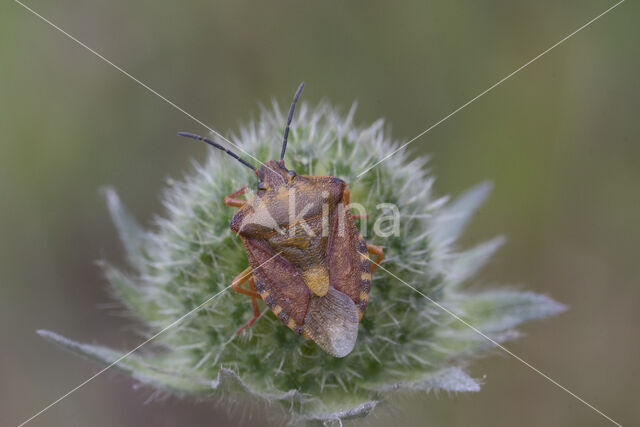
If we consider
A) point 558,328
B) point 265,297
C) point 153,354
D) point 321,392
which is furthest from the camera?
point 558,328

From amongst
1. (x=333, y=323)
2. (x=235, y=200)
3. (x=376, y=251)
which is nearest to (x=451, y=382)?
(x=333, y=323)

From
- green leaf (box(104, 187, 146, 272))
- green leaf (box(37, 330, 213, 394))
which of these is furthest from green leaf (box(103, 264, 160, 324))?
green leaf (box(37, 330, 213, 394))

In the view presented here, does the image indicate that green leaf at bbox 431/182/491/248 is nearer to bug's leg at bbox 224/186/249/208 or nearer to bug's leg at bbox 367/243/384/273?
bug's leg at bbox 367/243/384/273

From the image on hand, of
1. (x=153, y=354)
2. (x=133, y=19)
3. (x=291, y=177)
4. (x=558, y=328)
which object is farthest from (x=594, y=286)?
(x=133, y=19)

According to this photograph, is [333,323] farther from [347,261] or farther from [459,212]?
[459,212]

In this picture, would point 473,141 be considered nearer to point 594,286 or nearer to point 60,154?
point 594,286

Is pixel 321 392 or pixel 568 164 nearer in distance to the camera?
pixel 321 392
